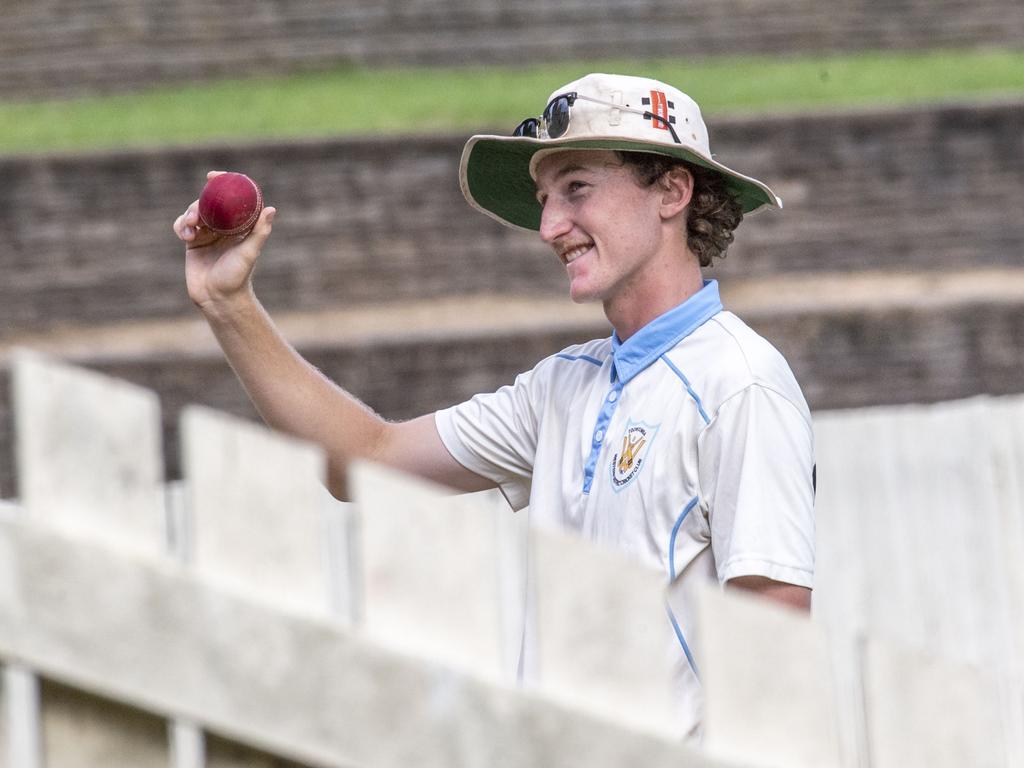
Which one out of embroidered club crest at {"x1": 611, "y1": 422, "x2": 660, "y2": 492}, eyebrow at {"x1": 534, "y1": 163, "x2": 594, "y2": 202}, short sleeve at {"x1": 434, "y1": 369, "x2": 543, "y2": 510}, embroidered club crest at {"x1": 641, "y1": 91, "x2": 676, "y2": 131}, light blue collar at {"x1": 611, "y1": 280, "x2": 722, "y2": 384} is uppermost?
embroidered club crest at {"x1": 641, "y1": 91, "x2": 676, "y2": 131}

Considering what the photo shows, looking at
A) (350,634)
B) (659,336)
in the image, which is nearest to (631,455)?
(659,336)

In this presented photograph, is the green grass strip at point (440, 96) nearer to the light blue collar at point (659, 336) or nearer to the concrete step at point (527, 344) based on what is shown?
the concrete step at point (527, 344)

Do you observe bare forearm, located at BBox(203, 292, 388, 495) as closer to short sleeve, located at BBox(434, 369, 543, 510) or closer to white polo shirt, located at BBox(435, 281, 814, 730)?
short sleeve, located at BBox(434, 369, 543, 510)

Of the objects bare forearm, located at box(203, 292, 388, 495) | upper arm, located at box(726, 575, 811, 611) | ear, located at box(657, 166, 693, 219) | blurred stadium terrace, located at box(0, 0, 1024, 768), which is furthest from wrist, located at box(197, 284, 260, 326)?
blurred stadium terrace, located at box(0, 0, 1024, 768)

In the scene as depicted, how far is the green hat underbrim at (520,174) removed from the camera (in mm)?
2221

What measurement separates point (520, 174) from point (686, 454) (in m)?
0.73

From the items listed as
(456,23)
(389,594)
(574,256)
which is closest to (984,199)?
(456,23)

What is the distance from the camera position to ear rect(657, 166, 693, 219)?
2.29m

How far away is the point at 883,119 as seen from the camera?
8016 mm

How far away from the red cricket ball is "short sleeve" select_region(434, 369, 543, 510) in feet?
1.57

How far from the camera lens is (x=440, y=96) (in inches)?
372

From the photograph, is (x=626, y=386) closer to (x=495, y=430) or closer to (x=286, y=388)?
(x=495, y=430)

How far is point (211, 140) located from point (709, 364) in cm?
637

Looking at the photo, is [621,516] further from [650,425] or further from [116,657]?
[116,657]
